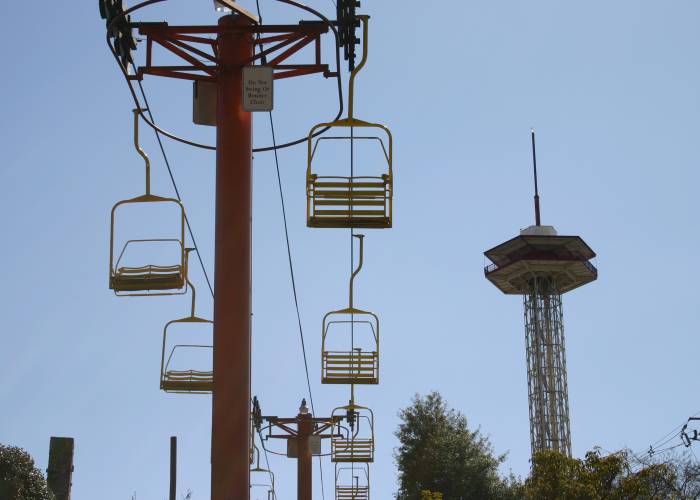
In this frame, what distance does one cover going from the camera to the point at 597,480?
26625mm

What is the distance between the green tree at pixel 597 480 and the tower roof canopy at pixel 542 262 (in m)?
62.5

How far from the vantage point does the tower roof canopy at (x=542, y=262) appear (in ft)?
303

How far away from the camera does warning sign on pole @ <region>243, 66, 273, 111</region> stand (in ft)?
41.3

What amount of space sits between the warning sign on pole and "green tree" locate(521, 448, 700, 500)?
15869 mm

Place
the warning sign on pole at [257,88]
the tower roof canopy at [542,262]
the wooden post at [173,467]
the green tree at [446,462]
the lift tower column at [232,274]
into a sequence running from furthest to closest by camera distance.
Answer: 1. the tower roof canopy at [542,262]
2. the green tree at [446,462]
3. the wooden post at [173,467]
4. the warning sign on pole at [257,88]
5. the lift tower column at [232,274]

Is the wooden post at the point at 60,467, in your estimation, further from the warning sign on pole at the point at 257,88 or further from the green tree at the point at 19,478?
the warning sign on pole at the point at 257,88

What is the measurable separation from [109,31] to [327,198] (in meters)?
2.84

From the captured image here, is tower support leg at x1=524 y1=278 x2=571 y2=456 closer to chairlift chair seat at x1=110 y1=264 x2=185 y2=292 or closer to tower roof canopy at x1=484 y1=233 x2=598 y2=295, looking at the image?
tower roof canopy at x1=484 y1=233 x2=598 y2=295

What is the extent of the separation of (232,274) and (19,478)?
12.5 ft

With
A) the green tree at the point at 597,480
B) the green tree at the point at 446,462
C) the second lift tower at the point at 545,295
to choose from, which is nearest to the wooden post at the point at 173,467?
the green tree at the point at 597,480

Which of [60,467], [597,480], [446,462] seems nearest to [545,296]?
[446,462]

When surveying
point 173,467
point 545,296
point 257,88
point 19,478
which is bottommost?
point 19,478

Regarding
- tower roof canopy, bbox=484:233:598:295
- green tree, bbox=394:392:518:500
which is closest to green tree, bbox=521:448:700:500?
green tree, bbox=394:392:518:500

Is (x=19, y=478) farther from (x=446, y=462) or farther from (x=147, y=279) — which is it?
(x=446, y=462)
